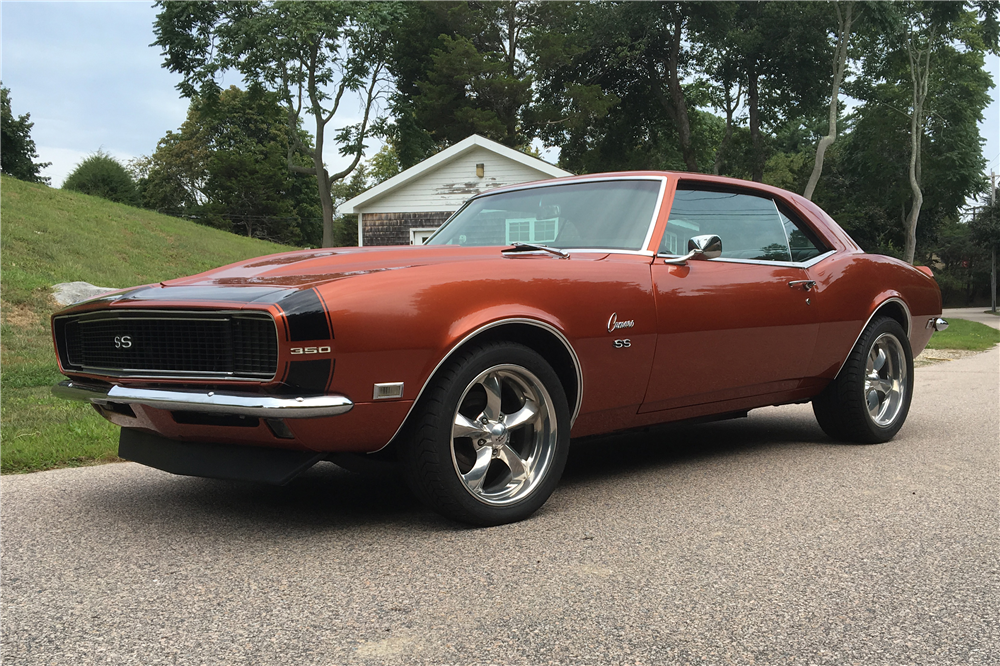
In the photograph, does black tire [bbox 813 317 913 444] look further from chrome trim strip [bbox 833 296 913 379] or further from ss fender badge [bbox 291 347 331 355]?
ss fender badge [bbox 291 347 331 355]

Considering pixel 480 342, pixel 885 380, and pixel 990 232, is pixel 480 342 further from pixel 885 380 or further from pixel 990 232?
pixel 990 232

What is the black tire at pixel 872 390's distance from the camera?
543cm

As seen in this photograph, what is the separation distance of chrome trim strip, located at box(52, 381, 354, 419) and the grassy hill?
2205mm

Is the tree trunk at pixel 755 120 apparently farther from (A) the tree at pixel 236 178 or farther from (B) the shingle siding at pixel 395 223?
(A) the tree at pixel 236 178

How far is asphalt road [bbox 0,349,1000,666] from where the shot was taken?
2430 mm

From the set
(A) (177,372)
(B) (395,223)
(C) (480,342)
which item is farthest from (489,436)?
(B) (395,223)

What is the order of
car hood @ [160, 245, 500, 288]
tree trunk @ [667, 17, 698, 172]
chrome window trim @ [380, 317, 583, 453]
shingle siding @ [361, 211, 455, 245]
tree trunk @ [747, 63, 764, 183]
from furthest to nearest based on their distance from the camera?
tree trunk @ [747, 63, 764, 183] < tree trunk @ [667, 17, 698, 172] < shingle siding @ [361, 211, 455, 245] < car hood @ [160, 245, 500, 288] < chrome window trim @ [380, 317, 583, 453]

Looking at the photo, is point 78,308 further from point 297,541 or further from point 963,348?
point 963,348

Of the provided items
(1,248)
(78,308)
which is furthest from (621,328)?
(1,248)

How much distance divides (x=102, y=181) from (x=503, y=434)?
43.6 m

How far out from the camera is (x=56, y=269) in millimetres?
17719

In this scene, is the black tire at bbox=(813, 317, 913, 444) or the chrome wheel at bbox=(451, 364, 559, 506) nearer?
the chrome wheel at bbox=(451, 364, 559, 506)

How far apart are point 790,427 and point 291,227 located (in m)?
55.2

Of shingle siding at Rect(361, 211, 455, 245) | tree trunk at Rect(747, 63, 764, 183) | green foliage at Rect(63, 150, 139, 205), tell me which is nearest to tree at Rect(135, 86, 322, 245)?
green foliage at Rect(63, 150, 139, 205)
